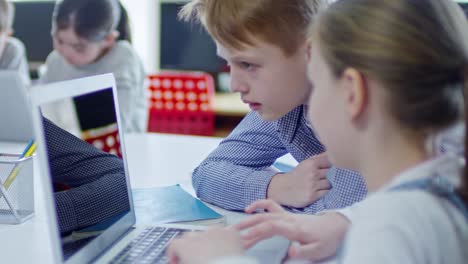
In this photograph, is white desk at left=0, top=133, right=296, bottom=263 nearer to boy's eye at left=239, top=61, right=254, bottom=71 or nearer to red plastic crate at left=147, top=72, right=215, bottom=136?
boy's eye at left=239, top=61, right=254, bottom=71

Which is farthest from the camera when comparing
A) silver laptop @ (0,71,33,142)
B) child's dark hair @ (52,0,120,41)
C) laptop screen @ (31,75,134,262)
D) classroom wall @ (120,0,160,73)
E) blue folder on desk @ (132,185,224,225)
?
classroom wall @ (120,0,160,73)

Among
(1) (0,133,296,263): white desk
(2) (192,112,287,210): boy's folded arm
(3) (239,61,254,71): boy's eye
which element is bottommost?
(1) (0,133,296,263): white desk

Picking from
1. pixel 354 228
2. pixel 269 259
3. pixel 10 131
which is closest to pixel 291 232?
pixel 269 259

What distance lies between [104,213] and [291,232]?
27 centimetres

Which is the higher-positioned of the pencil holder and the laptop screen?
the laptop screen

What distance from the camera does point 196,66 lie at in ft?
9.73

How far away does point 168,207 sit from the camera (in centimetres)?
102

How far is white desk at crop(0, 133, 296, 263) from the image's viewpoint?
2.82 feet

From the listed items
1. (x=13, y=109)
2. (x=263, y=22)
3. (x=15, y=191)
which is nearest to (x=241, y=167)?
(x=263, y=22)

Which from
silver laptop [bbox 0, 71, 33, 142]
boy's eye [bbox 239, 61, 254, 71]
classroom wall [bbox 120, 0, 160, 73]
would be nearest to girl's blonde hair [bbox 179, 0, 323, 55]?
boy's eye [bbox 239, 61, 254, 71]

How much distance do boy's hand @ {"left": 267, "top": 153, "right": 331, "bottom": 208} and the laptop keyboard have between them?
0.23 meters

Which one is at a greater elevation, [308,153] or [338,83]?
[338,83]

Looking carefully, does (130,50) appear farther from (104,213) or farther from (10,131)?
(104,213)

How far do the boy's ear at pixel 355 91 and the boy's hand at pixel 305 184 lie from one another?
1.25 feet
